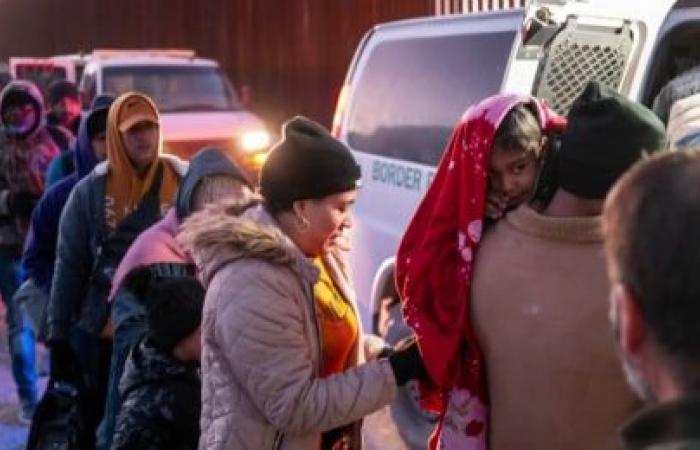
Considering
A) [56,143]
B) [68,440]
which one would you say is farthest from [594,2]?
[56,143]

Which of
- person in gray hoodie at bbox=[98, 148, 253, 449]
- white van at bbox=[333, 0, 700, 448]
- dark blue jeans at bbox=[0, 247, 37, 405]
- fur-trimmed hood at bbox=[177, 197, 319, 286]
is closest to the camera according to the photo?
fur-trimmed hood at bbox=[177, 197, 319, 286]

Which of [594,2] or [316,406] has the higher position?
[594,2]

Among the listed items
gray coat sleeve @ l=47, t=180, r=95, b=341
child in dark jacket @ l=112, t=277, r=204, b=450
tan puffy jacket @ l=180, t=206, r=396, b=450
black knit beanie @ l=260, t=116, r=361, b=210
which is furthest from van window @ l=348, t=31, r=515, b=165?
tan puffy jacket @ l=180, t=206, r=396, b=450

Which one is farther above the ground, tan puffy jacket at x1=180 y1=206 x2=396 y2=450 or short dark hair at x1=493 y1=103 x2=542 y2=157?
short dark hair at x1=493 y1=103 x2=542 y2=157

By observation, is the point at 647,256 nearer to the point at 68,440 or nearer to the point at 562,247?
the point at 562,247

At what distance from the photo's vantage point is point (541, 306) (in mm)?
2309

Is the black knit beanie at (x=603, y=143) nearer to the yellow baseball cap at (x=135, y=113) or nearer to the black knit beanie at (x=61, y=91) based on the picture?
the yellow baseball cap at (x=135, y=113)

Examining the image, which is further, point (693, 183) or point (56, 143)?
point (56, 143)

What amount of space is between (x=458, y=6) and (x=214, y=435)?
39.1ft

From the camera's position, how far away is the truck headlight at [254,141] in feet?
42.4

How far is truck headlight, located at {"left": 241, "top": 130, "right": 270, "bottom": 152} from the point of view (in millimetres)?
12922

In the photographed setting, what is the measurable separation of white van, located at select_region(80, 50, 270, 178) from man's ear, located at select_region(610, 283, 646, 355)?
36.9 ft

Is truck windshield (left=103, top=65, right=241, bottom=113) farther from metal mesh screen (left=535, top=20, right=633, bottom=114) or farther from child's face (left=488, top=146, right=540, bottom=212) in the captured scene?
child's face (left=488, top=146, right=540, bottom=212)

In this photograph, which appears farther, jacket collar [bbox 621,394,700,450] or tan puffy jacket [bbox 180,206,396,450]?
tan puffy jacket [bbox 180,206,396,450]
